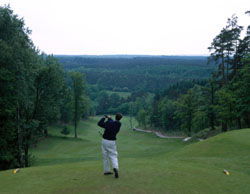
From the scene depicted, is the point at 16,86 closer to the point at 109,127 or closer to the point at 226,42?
the point at 109,127

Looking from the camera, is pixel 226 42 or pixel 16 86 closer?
pixel 16 86

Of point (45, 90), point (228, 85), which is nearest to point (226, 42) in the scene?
point (228, 85)

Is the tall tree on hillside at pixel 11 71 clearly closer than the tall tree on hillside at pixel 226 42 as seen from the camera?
Yes

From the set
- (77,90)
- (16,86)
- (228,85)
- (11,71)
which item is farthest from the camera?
(77,90)

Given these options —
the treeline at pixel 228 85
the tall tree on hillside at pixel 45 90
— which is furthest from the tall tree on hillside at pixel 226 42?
the tall tree on hillside at pixel 45 90

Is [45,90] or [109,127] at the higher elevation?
[109,127]

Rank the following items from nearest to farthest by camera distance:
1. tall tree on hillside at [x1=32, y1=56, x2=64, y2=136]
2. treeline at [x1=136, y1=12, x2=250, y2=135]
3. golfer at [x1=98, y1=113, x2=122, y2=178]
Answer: golfer at [x1=98, y1=113, x2=122, y2=178] → tall tree on hillside at [x1=32, y1=56, x2=64, y2=136] → treeline at [x1=136, y1=12, x2=250, y2=135]

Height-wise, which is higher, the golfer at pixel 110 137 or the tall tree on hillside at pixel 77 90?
the golfer at pixel 110 137

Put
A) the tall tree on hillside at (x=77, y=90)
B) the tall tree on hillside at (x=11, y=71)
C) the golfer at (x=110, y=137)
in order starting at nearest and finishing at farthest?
the golfer at (x=110, y=137)
the tall tree on hillside at (x=11, y=71)
the tall tree on hillside at (x=77, y=90)

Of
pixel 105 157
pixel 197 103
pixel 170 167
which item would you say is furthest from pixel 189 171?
pixel 197 103

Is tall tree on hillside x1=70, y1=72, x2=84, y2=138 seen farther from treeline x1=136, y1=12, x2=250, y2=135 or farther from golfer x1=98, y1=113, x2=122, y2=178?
golfer x1=98, y1=113, x2=122, y2=178

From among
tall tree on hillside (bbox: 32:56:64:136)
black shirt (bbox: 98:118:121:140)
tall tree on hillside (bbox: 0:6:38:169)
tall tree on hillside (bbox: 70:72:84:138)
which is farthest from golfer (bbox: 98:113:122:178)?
tall tree on hillside (bbox: 70:72:84:138)

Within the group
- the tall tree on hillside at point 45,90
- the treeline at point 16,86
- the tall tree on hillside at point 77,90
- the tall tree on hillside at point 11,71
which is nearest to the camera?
the tall tree on hillside at point 11,71

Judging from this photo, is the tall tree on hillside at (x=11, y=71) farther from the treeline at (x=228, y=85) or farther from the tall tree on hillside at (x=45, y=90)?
the treeline at (x=228, y=85)
